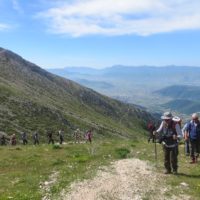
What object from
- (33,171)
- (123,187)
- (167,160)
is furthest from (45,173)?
(167,160)

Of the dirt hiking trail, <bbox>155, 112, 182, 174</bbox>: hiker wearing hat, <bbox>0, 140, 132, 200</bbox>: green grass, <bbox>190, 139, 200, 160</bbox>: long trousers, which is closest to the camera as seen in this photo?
the dirt hiking trail

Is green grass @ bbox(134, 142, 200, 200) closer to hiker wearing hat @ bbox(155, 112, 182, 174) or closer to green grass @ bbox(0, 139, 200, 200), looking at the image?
green grass @ bbox(0, 139, 200, 200)

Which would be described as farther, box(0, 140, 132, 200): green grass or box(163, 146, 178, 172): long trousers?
box(163, 146, 178, 172): long trousers

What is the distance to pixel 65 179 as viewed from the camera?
19.3 m

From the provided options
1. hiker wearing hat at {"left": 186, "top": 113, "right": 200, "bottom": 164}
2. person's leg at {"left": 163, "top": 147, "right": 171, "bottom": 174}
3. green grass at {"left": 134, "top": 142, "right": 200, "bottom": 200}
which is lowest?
green grass at {"left": 134, "top": 142, "right": 200, "bottom": 200}

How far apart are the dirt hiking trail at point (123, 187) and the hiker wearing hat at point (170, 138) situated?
2.86ft

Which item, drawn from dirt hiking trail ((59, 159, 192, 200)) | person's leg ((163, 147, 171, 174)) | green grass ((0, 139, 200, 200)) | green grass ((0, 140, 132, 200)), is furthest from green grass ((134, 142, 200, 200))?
green grass ((0, 140, 132, 200))

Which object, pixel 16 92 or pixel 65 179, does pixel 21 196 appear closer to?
pixel 65 179

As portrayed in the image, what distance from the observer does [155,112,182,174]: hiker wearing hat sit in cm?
2073

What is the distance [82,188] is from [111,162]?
5603 mm

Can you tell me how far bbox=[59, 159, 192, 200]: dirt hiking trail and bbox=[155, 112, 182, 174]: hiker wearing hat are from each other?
0.87 m

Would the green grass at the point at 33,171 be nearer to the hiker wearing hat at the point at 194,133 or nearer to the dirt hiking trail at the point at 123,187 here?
the dirt hiking trail at the point at 123,187

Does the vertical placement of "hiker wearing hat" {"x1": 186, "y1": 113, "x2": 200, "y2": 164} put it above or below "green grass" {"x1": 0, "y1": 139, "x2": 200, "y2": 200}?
above

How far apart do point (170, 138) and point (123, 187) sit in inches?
168
